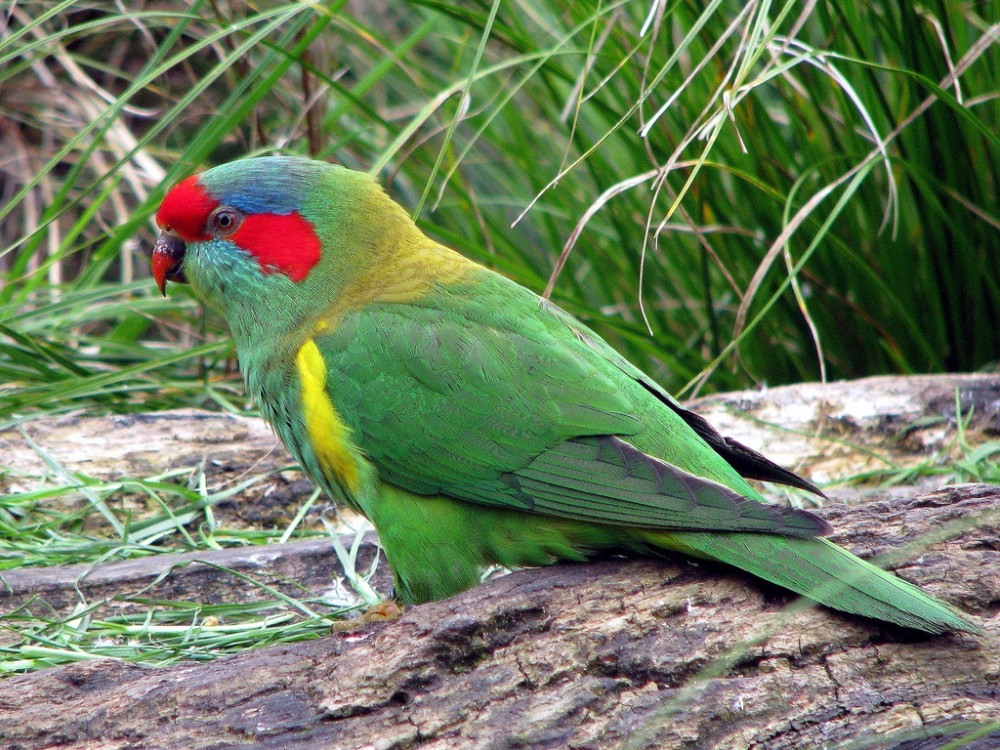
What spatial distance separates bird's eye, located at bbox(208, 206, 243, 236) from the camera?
2.97 m

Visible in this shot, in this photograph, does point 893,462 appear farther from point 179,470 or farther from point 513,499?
point 179,470

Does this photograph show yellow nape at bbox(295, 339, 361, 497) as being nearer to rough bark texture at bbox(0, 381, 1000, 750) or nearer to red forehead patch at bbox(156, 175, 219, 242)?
rough bark texture at bbox(0, 381, 1000, 750)

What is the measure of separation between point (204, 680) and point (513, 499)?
801 millimetres

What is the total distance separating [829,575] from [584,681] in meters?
0.56

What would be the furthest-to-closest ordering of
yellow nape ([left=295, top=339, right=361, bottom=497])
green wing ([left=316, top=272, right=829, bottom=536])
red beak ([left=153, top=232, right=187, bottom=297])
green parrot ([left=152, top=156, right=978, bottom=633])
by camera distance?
1. red beak ([left=153, top=232, right=187, bottom=297])
2. yellow nape ([left=295, top=339, right=361, bottom=497])
3. green wing ([left=316, top=272, right=829, bottom=536])
4. green parrot ([left=152, top=156, right=978, bottom=633])

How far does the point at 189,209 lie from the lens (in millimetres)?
2996

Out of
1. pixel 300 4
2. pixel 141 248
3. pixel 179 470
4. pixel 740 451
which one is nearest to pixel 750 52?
pixel 740 451

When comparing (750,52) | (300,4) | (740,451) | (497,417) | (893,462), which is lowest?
(893,462)

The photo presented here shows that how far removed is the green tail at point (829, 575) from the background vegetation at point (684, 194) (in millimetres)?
862

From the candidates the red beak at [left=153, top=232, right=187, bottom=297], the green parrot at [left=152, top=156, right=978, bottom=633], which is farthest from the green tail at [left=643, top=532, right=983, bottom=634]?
the red beak at [left=153, top=232, right=187, bottom=297]

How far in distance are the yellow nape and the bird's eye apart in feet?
1.65

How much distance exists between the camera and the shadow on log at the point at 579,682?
1977 millimetres

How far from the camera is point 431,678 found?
2.09 m

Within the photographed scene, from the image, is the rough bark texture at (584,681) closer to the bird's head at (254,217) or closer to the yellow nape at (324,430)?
the yellow nape at (324,430)
